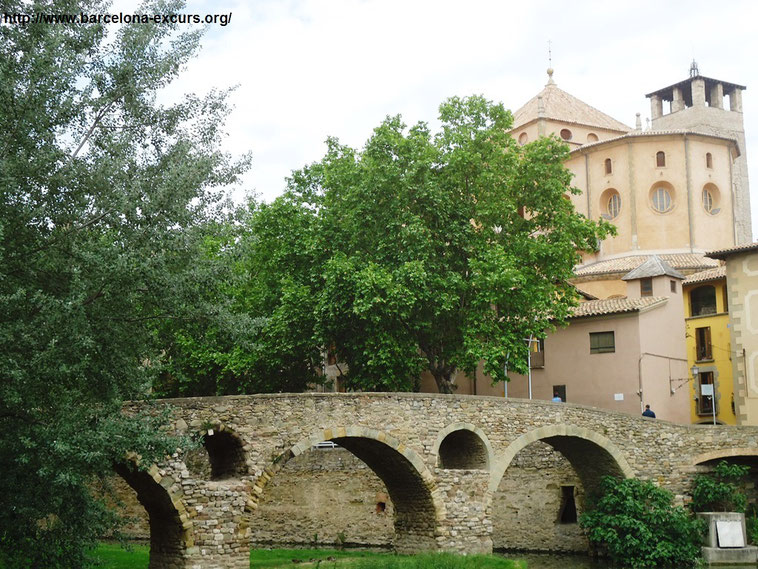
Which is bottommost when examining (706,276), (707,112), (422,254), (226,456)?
(226,456)

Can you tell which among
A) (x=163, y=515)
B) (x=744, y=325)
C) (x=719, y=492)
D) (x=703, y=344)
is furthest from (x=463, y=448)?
(x=703, y=344)

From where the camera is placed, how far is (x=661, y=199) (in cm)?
4744

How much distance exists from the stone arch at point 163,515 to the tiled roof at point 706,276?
87.8ft

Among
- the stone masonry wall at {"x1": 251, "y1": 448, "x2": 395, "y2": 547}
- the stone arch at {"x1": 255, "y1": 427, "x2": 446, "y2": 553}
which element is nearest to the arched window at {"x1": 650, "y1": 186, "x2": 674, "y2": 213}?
the stone masonry wall at {"x1": 251, "y1": 448, "x2": 395, "y2": 547}

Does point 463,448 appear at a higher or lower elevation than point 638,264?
lower

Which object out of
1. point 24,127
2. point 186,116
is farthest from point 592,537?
point 24,127

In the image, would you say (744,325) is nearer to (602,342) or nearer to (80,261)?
(602,342)

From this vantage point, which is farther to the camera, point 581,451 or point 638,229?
point 638,229

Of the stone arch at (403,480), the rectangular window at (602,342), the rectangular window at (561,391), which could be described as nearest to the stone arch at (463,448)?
the stone arch at (403,480)

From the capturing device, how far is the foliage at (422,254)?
29.6 m

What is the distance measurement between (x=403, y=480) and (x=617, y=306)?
13422mm

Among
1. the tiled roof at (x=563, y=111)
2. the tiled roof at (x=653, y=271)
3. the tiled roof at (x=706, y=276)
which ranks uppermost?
the tiled roof at (x=563, y=111)

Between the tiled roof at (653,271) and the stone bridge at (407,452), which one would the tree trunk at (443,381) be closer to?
the stone bridge at (407,452)

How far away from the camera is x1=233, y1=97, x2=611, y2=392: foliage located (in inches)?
1167
